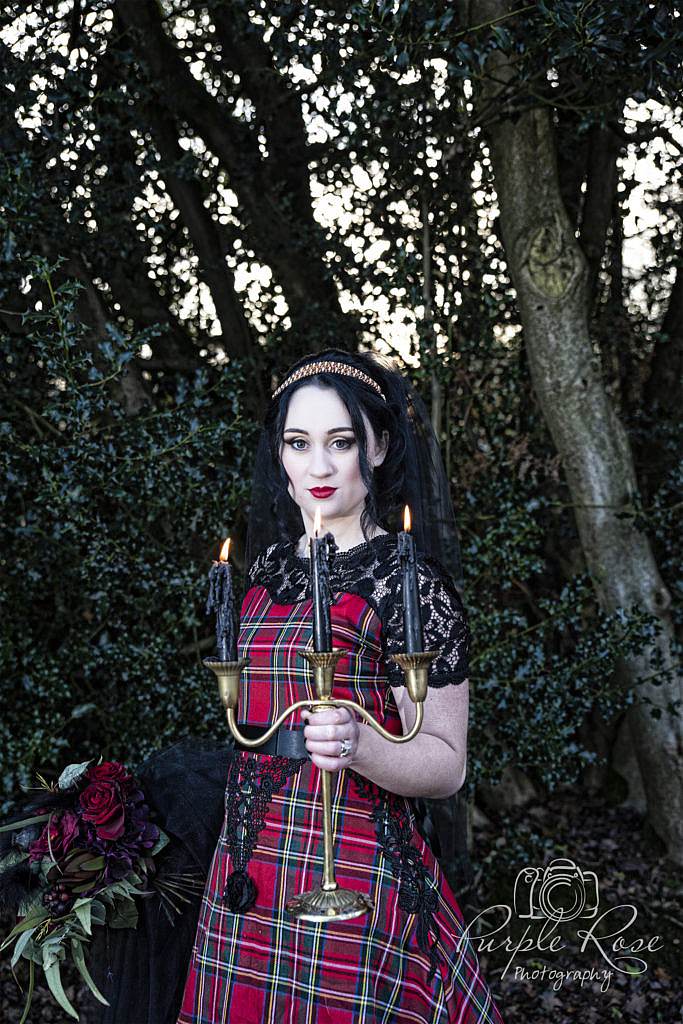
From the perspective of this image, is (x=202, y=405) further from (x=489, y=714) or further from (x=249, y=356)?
(x=489, y=714)

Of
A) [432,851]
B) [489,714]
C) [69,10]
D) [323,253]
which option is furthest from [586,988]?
[69,10]

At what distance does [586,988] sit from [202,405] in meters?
2.57

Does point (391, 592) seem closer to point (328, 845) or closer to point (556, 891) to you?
point (328, 845)

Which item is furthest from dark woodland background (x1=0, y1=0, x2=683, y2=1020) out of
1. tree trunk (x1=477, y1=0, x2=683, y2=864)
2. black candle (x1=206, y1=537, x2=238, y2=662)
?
black candle (x1=206, y1=537, x2=238, y2=662)

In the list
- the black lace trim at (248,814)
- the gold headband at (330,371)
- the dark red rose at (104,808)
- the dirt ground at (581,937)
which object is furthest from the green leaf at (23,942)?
the dirt ground at (581,937)

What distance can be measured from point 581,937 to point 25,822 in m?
2.55

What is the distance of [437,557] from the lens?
2.34 meters

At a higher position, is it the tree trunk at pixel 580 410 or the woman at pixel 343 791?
the tree trunk at pixel 580 410

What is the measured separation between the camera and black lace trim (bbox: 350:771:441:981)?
187 cm

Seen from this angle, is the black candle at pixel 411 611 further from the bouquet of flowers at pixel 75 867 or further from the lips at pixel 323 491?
the bouquet of flowers at pixel 75 867

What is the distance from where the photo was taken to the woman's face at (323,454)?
211 centimetres

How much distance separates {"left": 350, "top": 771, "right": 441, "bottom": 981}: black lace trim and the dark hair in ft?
1.89

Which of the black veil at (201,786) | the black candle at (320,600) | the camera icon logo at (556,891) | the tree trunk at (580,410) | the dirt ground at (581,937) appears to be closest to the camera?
the black candle at (320,600)

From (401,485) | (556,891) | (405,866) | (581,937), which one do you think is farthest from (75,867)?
(556,891)
